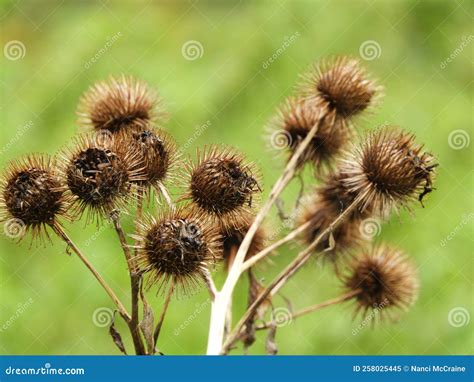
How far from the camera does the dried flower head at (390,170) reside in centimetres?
193

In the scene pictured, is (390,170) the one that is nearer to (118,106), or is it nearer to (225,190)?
(225,190)

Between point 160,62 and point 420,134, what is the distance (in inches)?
70.2

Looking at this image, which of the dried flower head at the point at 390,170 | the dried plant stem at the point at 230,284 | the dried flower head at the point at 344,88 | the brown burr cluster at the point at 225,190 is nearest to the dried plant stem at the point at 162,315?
the brown burr cluster at the point at 225,190

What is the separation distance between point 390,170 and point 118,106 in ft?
2.66

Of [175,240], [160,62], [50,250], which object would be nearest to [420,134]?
[160,62]

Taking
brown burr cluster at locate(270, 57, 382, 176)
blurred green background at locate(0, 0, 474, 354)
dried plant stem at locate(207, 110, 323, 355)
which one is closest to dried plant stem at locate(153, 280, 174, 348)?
dried plant stem at locate(207, 110, 323, 355)

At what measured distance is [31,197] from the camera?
1802mm

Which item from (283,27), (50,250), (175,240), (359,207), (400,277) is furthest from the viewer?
Answer: (283,27)

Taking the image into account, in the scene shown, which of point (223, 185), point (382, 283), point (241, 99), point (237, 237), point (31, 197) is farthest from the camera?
point (241, 99)

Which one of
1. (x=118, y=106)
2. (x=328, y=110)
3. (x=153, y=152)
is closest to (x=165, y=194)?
(x=153, y=152)

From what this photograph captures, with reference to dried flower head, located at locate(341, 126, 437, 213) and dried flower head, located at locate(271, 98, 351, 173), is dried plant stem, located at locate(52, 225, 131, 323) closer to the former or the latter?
dried flower head, located at locate(341, 126, 437, 213)

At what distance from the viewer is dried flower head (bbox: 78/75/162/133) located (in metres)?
2.21

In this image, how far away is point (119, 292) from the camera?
13.6 ft

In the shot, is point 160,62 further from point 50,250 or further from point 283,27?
point 50,250
